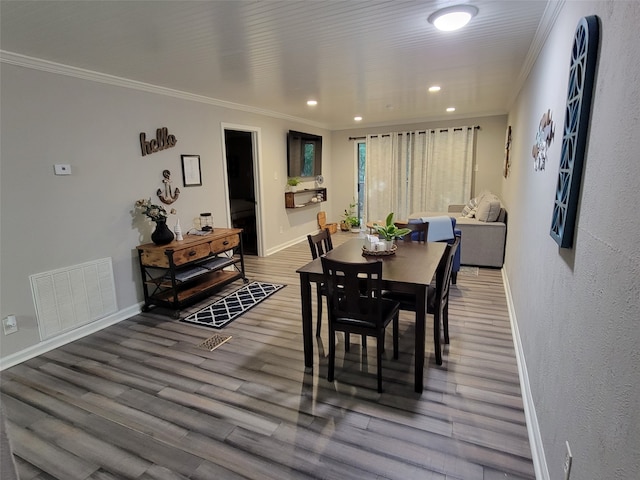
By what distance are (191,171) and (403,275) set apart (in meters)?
3.21

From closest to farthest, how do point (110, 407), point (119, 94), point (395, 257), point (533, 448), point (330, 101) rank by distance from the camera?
point (533, 448) < point (110, 407) < point (395, 257) < point (119, 94) < point (330, 101)

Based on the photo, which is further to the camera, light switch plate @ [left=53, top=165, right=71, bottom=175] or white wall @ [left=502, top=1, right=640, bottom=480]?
light switch plate @ [left=53, top=165, right=71, bottom=175]

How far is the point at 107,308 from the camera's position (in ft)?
11.5

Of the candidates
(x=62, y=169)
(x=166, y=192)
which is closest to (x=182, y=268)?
(x=166, y=192)

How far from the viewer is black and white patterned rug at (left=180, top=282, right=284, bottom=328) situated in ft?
11.5

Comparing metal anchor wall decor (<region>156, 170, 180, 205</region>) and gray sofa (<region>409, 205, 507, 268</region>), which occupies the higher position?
metal anchor wall decor (<region>156, 170, 180, 205</region>)

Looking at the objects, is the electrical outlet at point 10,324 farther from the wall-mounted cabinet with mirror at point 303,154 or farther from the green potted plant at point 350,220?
the green potted plant at point 350,220

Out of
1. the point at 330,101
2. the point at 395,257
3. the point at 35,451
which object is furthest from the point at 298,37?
the point at 35,451

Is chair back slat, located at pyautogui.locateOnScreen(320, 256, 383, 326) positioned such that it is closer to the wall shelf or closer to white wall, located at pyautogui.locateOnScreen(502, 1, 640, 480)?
white wall, located at pyautogui.locateOnScreen(502, 1, 640, 480)

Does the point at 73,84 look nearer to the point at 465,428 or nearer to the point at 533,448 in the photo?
the point at 465,428

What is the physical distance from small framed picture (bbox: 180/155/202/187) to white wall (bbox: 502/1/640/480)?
151 inches

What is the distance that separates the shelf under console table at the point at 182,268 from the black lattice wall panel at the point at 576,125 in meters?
3.27

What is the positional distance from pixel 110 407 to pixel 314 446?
139cm

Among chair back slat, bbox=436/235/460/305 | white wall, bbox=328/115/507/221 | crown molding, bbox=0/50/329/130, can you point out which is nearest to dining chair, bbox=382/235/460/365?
chair back slat, bbox=436/235/460/305
